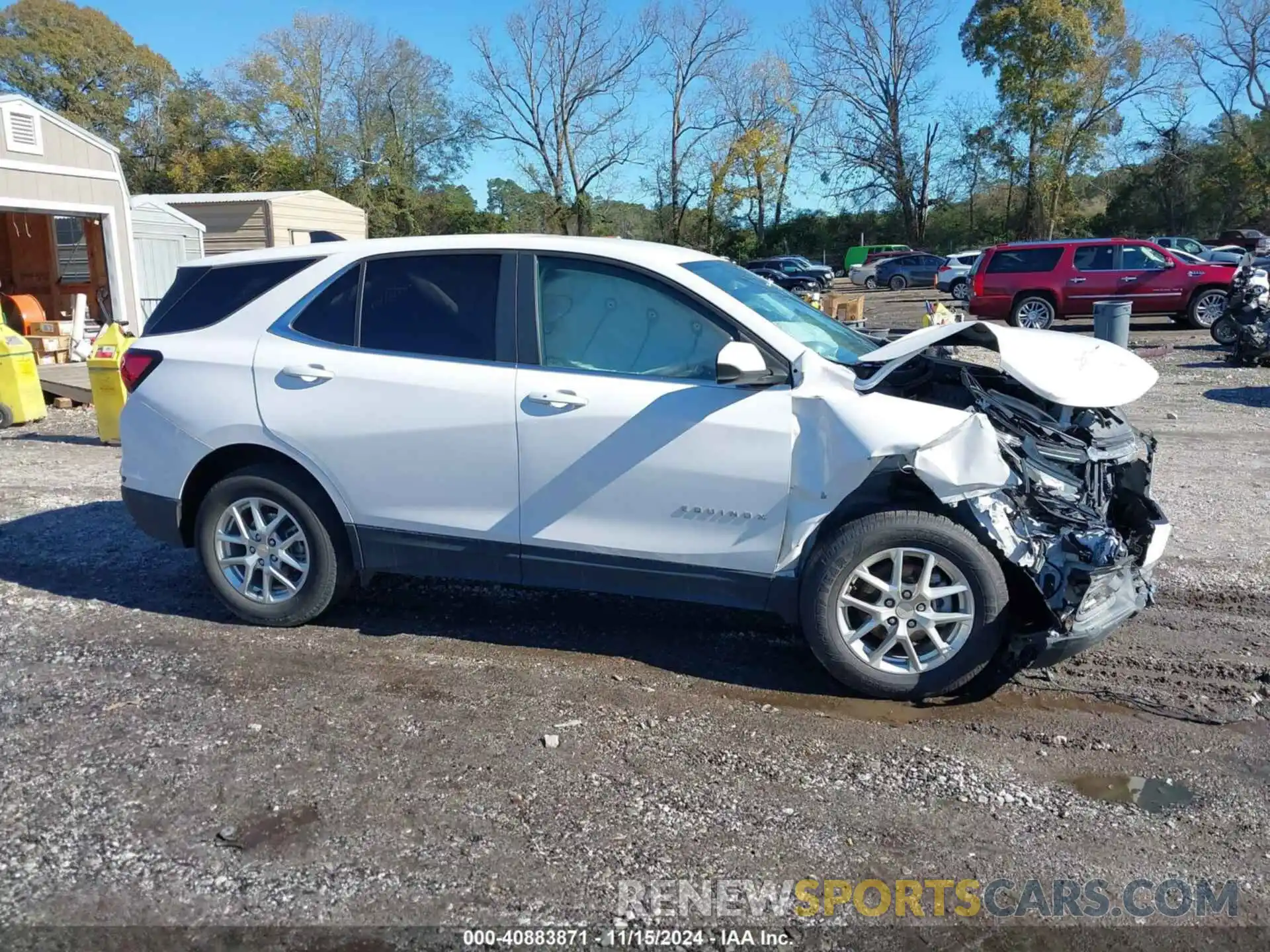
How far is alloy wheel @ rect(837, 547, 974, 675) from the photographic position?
3816mm

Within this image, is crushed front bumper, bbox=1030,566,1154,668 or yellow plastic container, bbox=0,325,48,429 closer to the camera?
crushed front bumper, bbox=1030,566,1154,668

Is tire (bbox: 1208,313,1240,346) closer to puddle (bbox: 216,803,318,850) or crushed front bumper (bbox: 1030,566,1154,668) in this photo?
crushed front bumper (bbox: 1030,566,1154,668)

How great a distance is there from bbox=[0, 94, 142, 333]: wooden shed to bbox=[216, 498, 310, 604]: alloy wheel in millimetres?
15379

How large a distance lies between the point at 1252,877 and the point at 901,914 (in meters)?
1.06

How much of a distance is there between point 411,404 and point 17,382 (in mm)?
8856

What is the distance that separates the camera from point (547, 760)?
3562mm

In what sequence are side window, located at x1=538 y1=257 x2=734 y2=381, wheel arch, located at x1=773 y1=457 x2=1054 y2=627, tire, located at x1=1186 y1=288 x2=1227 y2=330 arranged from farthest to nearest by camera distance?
tire, located at x1=1186 y1=288 x2=1227 y2=330
side window, located at x1=538 y1=257 x2=734 y2=381
wheel arch, located at x1=773 y1=457 x2=1054 y2=627

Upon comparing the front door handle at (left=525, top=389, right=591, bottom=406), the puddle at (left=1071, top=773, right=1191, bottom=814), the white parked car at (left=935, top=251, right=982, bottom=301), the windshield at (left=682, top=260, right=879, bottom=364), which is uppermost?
the white parked car at (left=935, top=251, right=982, bottom=301)

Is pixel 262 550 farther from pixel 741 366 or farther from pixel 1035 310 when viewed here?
pixel 1035 310

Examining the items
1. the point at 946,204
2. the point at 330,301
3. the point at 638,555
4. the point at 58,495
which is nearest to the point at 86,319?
the point at 58,495

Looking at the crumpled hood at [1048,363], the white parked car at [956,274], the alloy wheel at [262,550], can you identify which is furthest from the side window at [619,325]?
the white parked car at [956,274]

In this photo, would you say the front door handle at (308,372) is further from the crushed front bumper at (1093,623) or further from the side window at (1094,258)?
the side window at (1094,258)

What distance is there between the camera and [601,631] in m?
4.79

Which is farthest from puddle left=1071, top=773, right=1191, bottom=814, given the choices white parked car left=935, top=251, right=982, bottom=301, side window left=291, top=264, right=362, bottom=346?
white parked car left=935, top=251, right=982, bottom=301
